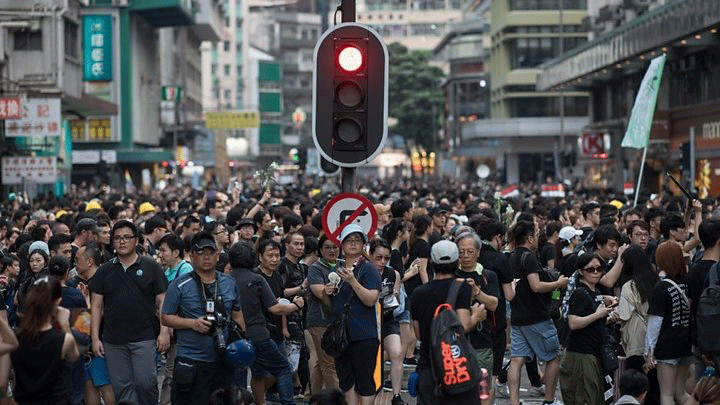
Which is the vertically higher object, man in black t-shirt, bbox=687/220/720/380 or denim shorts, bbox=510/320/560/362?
man in black t-shirt, bbox=687/220/720/380

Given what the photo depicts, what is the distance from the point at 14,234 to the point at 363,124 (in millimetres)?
9126

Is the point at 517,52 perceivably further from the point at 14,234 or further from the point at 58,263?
the point at 58,263

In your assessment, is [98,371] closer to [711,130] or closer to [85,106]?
[711,130]

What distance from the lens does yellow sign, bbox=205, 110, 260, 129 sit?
10338cm

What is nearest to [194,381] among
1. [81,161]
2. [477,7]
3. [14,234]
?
[14,234]

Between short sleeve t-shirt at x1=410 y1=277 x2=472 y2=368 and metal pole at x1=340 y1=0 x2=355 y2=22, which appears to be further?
metal pole at x1=340 y1=0 x2=355 y2=22

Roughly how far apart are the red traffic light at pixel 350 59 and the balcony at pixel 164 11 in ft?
224

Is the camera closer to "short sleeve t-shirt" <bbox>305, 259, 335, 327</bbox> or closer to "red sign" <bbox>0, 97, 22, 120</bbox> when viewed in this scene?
"short sleeve t-shirt" <bbox>305, 259, 335, 327</bbox>

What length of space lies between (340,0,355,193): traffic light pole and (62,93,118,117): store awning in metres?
37.9

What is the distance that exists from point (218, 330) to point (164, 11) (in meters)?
72.5

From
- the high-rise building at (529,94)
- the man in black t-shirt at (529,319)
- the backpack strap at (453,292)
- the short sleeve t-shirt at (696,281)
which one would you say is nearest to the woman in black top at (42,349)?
the backpack strap at (453,292)

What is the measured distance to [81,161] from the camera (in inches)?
2805

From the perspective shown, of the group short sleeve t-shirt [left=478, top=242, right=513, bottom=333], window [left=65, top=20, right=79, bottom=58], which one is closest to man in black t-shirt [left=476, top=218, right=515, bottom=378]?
short sleeve t-shirt [left=478, top=242, right=513, bottom=333]

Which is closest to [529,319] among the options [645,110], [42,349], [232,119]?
[42,349]
